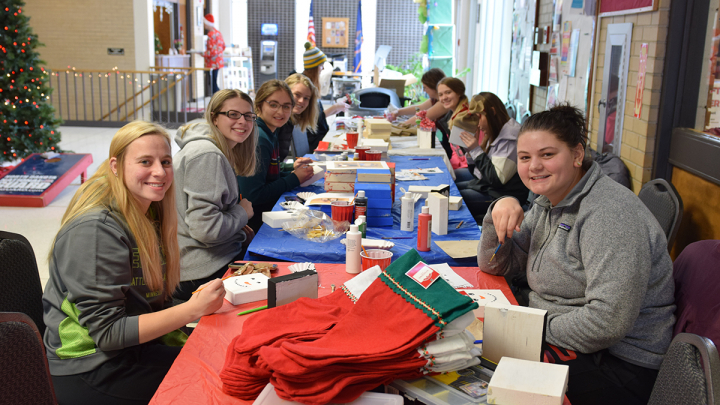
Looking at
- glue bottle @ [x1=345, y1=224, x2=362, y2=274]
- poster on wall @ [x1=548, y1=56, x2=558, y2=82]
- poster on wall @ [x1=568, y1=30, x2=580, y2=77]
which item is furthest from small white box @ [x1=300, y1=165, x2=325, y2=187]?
poster on wall @ [x1=548, y1=56, x2=558, y2=82]

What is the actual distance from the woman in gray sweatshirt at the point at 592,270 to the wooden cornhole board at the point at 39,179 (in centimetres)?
522

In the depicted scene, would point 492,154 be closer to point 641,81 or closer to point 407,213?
point 641,81

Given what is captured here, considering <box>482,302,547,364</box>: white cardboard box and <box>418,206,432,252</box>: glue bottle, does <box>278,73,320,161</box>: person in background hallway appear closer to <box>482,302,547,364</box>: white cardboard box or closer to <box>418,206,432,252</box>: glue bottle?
<box>418,206,432,252</box>: glue bottle

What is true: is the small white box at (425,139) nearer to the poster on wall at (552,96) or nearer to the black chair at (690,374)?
the poster on wall at (552,96)

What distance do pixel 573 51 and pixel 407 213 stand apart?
2.82 metres

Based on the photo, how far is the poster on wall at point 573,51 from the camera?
14.6ft

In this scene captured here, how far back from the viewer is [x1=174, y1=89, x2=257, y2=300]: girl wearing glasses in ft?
7.75

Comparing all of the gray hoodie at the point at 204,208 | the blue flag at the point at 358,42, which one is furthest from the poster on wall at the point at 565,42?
the blue flag at the point at 358,42

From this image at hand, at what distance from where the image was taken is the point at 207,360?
4.62ft

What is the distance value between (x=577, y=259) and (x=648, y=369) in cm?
36

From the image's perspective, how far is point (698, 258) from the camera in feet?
5.40

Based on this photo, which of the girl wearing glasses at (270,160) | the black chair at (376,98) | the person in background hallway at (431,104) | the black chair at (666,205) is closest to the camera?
the black chair at (666,205)

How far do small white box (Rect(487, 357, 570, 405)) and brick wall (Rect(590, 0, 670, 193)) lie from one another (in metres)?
2.30

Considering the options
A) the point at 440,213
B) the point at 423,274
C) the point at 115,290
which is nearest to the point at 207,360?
the point at 115,290
